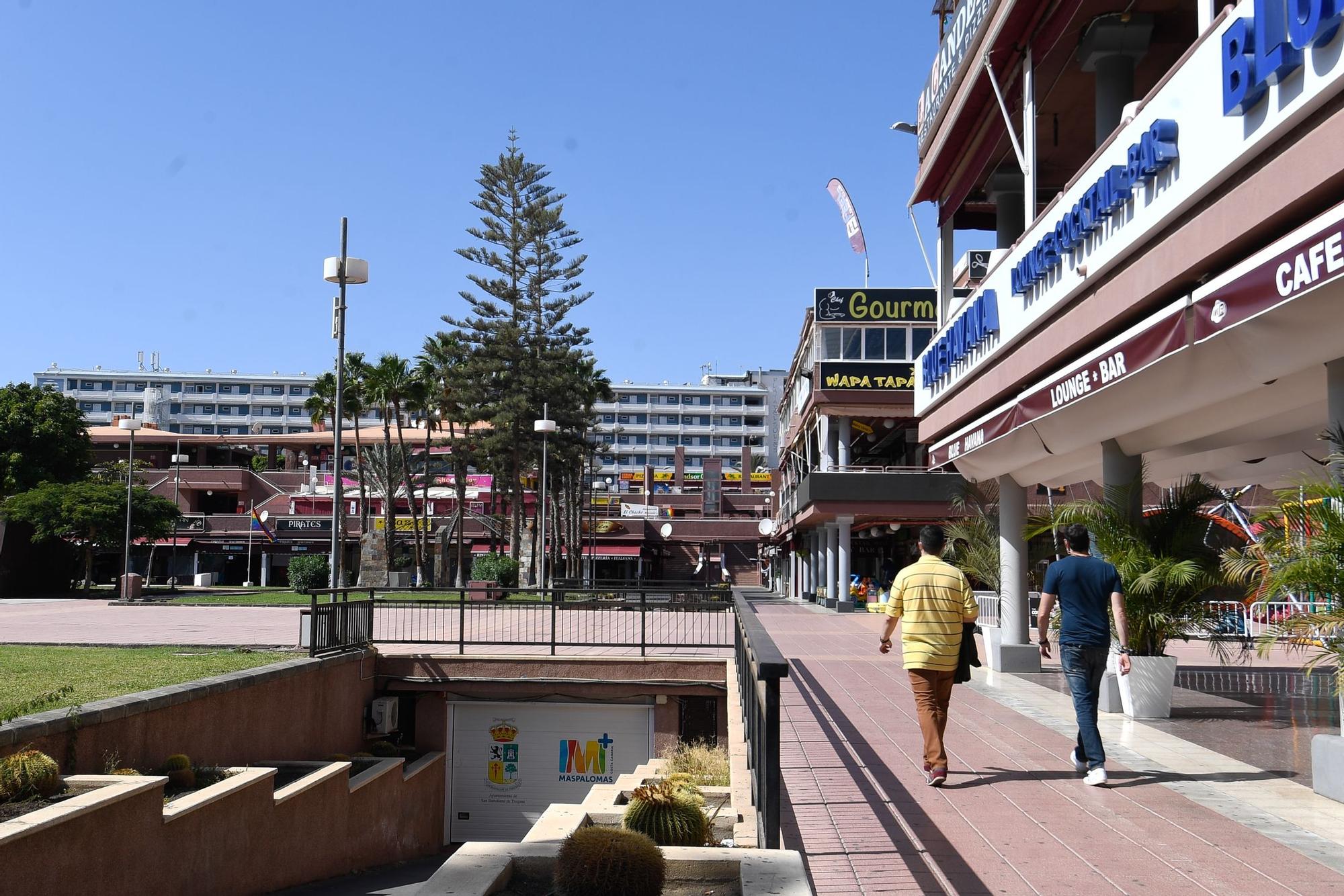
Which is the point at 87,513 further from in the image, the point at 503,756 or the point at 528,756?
the point at 528,756

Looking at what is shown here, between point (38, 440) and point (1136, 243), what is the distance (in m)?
59.0

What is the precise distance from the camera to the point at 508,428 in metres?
49.7

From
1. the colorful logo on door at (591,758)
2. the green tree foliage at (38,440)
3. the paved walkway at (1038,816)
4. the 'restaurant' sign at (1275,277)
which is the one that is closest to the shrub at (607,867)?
the paved walkway at (1038,816)

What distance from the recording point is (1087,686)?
24.1 ft

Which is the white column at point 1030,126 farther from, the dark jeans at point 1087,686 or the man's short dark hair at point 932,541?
the dark jeans at point 1087,686

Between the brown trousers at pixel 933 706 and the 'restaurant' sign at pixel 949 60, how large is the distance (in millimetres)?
7951

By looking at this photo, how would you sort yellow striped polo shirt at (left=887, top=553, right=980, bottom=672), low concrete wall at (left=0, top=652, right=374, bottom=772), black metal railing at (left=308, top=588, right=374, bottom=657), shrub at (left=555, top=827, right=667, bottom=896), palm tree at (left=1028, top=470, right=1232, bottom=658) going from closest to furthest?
shrub at (left=555, top=827, right=667, bottom=896), yellow striped polo shirt at (left=887, top=553, right=980, bottom=672), low concrete wall at (left=0, top=652, right=374, bottom=772), palm tree at (left=1028, top=470, right=1232, bottom=658), black metal railing at (left=308, top=588, right=374, bottom=657)

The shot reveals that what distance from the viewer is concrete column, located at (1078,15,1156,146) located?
1114cm

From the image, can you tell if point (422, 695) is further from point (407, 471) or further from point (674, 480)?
point (674, 480)

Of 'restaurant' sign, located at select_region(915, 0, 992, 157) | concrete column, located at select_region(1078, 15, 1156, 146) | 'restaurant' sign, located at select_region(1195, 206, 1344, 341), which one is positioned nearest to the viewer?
'restaurant' sign, located at select_region(1195, 206, 1344, 341)

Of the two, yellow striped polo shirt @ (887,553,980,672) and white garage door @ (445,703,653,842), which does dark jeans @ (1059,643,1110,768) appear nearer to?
yellow striped polo shirt @ (887,553,980,672)

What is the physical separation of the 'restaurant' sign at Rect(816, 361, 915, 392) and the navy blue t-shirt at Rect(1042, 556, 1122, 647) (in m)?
32.0

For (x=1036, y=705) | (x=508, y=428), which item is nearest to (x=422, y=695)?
(x=1036, y=705)

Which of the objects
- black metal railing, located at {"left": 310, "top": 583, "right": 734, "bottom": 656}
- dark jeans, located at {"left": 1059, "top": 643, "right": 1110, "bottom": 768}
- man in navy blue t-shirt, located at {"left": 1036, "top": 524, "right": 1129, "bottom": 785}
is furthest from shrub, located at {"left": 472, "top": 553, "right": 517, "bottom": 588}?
dark jeans, located at {"left": 1059, "top": 643, "right": 1110, "bottom": 768}
